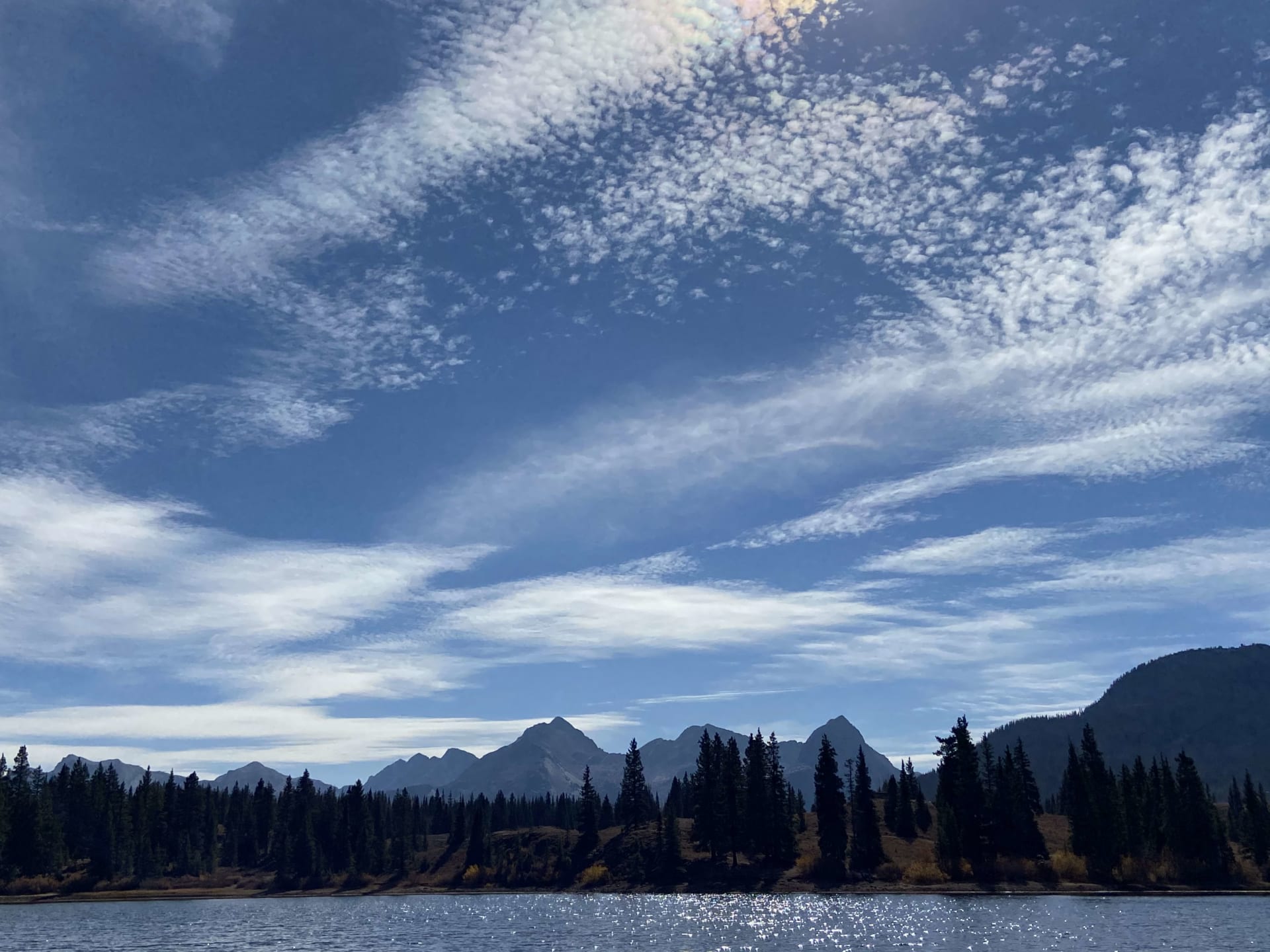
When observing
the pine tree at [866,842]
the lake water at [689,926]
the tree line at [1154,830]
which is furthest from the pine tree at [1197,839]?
the pine tree at [866,842]

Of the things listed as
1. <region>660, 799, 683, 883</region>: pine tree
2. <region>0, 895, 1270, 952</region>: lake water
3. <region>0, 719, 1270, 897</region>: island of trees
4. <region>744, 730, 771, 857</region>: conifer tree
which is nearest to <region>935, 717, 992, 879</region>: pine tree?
<region>0, 719, 1270, 897</region>: island of trees

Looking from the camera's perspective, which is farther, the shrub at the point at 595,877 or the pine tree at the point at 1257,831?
the shrub at the point at 595,877

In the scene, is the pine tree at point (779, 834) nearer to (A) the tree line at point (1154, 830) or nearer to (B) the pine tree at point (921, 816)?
(B) the pine tree at point (921, 816)

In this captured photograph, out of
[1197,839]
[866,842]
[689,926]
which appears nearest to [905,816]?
[866,842]

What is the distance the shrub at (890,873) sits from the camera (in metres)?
150

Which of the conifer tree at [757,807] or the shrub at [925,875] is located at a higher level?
the conifer tree at [757,807]

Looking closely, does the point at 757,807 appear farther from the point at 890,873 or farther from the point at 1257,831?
the point at 1257,831

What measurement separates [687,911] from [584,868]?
241ft

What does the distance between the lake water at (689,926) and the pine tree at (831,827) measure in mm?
12143

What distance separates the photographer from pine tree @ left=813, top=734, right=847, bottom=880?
154 metres

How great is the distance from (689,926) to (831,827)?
212ft

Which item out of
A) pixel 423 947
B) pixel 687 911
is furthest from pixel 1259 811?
pixel 423 947

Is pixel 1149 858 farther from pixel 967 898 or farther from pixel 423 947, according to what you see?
pixel 423 947

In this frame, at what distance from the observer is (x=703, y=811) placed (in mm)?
172500
